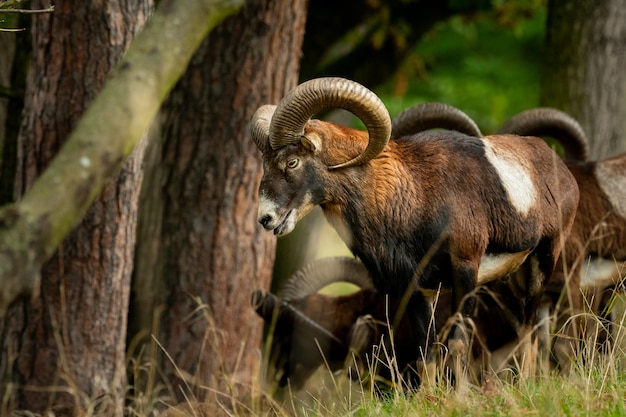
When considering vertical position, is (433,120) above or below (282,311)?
above

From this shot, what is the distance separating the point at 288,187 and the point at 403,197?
74 centimetres

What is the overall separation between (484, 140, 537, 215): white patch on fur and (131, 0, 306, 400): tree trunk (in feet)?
10.5

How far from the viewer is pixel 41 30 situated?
8.00 meters

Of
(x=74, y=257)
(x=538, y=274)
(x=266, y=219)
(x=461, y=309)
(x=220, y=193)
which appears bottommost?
(x=74, y=257)

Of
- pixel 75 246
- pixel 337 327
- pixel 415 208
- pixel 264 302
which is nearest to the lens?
pixel 415 208

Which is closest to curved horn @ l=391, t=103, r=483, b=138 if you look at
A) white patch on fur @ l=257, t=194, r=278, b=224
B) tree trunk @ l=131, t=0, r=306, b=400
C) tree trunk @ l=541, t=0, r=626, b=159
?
tree trunk @ l=131, t=0, r=306, b=400

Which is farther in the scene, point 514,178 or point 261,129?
point 514,178

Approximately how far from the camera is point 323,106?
6.17 meters

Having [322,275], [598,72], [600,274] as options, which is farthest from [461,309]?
[598,72]

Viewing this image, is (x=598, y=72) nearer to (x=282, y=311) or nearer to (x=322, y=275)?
(x=322, y=275)

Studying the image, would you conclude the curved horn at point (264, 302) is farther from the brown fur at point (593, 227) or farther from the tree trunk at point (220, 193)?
the brown fur at point (593, 227)

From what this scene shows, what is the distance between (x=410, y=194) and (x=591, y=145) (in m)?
4.60

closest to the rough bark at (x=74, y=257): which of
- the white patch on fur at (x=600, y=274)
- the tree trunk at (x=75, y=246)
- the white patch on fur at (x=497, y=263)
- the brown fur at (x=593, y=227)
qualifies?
the tree trunk at (x=75, y=246)

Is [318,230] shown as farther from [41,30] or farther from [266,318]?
[41,30]
